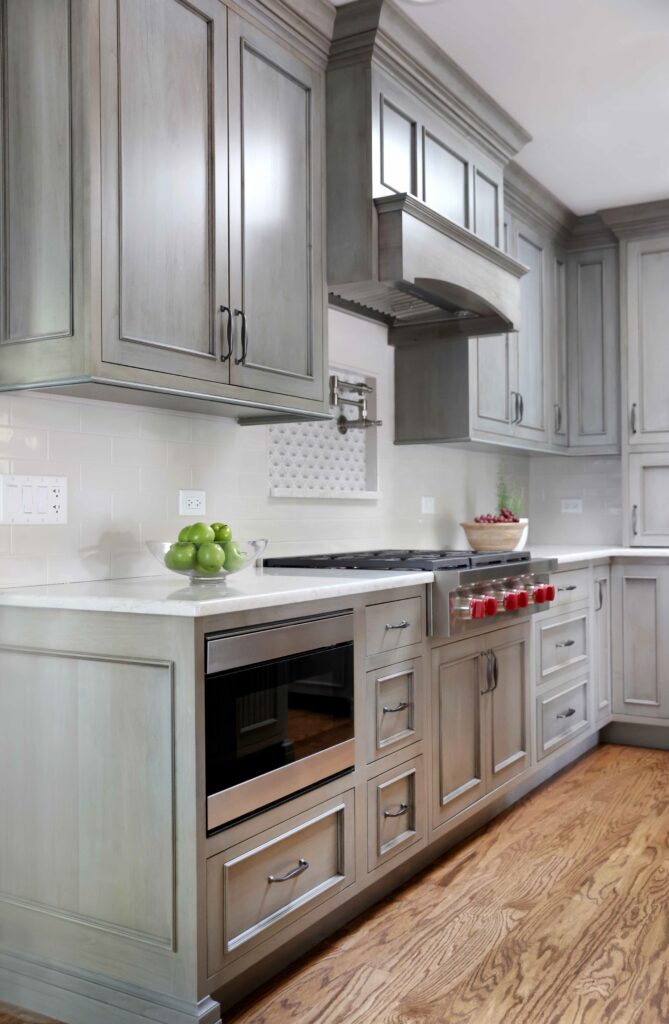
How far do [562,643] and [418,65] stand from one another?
2.29 m

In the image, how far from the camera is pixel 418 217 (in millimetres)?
2934

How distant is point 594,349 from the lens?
15.9ft

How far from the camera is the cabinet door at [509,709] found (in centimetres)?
319

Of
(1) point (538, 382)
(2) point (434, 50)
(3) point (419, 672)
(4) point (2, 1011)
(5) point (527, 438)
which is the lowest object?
(4) point (2, 1011)

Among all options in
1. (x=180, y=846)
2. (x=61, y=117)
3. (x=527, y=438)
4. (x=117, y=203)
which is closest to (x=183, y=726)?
(x=180, y=846)

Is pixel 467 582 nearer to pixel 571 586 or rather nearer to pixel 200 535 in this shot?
pixel 200 535

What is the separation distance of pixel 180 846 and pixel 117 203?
4.50ft

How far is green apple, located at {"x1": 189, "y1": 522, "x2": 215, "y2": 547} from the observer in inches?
90.7

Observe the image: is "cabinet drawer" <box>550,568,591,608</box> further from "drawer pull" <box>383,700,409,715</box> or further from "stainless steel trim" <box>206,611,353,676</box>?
"stainless steel trim" <box>206,611,353,676</box>

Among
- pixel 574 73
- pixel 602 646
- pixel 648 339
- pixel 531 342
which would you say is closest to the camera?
pixel 574 73

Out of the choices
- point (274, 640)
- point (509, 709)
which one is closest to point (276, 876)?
point (274, 640)

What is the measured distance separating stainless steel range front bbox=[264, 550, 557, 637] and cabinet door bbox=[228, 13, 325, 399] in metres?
0.56

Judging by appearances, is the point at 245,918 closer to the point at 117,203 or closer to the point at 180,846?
the point at 180,846

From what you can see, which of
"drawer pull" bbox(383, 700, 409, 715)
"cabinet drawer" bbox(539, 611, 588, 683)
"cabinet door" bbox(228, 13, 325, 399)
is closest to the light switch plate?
"cabinet door" bbox(228, 13, 325, 399)
